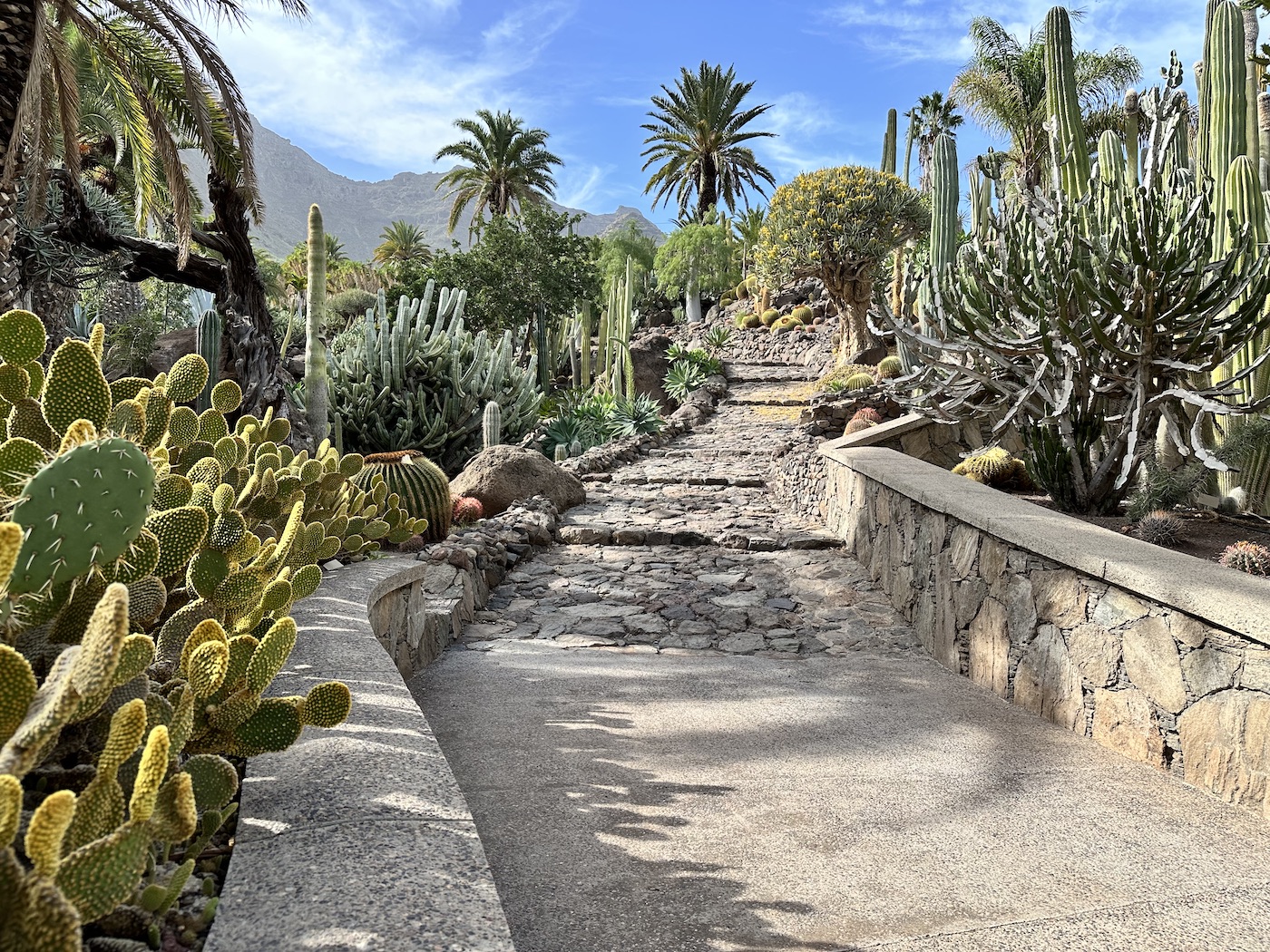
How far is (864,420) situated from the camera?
12211 mm

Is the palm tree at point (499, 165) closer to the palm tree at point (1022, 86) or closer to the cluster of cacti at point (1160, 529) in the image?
the palm tree at point (1022, 86)

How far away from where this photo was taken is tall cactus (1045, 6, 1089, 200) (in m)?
7.85

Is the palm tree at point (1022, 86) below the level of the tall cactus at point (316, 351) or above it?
above

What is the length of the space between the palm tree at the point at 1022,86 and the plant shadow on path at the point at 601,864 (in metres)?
32.0

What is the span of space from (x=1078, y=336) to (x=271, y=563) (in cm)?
524

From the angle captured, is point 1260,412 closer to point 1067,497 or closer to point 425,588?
point 1067,497

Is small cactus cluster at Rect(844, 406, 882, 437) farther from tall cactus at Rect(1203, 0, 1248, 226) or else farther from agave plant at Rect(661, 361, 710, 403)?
agave plant at Rect(661, 361, 710, 403)

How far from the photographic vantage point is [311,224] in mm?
9195

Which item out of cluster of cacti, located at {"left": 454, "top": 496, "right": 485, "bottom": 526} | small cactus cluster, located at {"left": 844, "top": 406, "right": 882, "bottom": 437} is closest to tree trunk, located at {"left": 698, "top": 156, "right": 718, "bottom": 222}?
small cactus cluster, located at {"left": 844, "top": 406, "right": 882, "bottom": 437}

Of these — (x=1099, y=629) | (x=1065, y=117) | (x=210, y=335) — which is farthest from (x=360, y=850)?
(x=210, y=335)

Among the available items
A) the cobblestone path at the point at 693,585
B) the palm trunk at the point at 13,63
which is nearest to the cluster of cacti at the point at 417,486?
the cobblestone path at the point at 693,585

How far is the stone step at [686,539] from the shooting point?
8.05 metres

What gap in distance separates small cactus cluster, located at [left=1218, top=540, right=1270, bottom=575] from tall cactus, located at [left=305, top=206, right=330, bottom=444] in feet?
23.7

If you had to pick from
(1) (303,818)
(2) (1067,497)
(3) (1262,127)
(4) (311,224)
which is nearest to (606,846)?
(1) (303,818)
